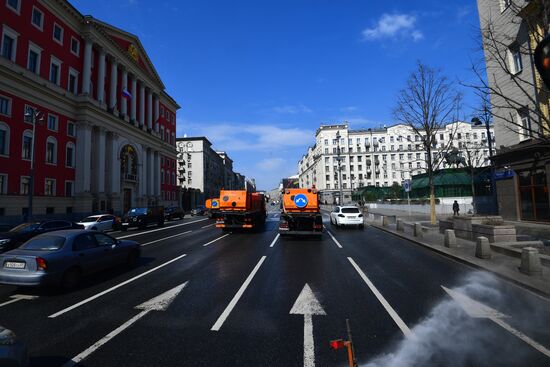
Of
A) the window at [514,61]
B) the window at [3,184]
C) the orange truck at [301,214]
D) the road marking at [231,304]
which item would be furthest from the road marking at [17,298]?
the window at [514,61]

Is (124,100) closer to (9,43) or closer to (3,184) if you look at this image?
(9,43)

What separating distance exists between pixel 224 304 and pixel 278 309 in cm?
119

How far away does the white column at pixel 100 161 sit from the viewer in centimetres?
3900

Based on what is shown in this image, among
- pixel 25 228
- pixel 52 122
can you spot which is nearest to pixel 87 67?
pixel 52 122

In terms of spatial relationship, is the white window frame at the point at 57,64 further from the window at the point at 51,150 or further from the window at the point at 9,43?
the window at the point at 51,150

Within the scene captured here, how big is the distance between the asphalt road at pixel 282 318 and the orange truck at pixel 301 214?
6.95 m

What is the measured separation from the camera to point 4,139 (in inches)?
1072

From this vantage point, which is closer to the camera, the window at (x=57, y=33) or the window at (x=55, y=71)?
the window at (x=55, y=71)

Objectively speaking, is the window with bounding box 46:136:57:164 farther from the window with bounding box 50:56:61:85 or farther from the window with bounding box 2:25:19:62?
the window with bounding box 2:25:19:62

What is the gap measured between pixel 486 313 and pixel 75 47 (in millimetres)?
47091

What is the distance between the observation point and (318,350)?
4.38 metres

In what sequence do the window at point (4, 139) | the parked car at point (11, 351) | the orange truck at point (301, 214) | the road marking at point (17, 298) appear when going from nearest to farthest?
the parked car at point (11, 351), the road marking at point (17, 298), the orange truck at point (301, 214), the window at point (4, 139)

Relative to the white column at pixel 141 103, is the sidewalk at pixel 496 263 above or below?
below

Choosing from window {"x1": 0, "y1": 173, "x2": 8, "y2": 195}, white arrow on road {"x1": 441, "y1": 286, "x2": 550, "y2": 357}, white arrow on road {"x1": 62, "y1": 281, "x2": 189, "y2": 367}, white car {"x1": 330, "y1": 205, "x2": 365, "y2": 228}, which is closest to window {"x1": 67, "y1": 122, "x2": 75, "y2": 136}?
window {"x1": 0, "y1": 173, "x2": 8, "y2": 195}
